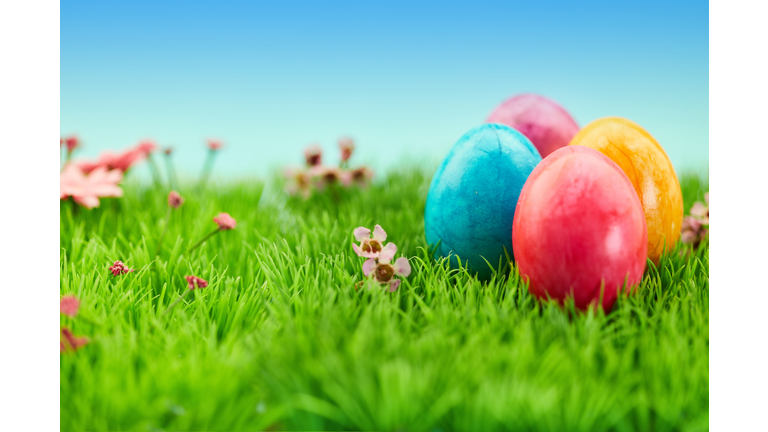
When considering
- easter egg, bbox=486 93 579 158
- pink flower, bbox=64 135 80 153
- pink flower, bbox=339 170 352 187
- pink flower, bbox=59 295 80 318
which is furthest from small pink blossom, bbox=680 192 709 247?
pink flower, bbox=64 135 80 153

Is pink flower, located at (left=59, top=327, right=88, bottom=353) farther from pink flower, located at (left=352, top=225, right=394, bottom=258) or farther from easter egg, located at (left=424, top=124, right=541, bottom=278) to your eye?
easter egg, located at (left=424, top=124, right=541, bottom=278)

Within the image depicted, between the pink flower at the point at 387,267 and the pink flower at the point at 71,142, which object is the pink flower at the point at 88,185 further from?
the pink flower at the point at 387,267

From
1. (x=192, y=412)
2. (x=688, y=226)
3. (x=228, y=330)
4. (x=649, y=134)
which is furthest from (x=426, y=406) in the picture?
(x=688, y=226)

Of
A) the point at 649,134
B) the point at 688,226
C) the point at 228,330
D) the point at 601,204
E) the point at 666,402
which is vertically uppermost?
the point at 649,134

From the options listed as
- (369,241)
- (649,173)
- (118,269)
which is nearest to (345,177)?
(369,241)

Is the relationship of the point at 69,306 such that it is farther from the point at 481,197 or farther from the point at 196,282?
the point at 481,197

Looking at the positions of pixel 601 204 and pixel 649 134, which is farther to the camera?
pixel 649 134

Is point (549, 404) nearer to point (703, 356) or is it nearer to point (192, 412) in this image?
point (703, 356)
